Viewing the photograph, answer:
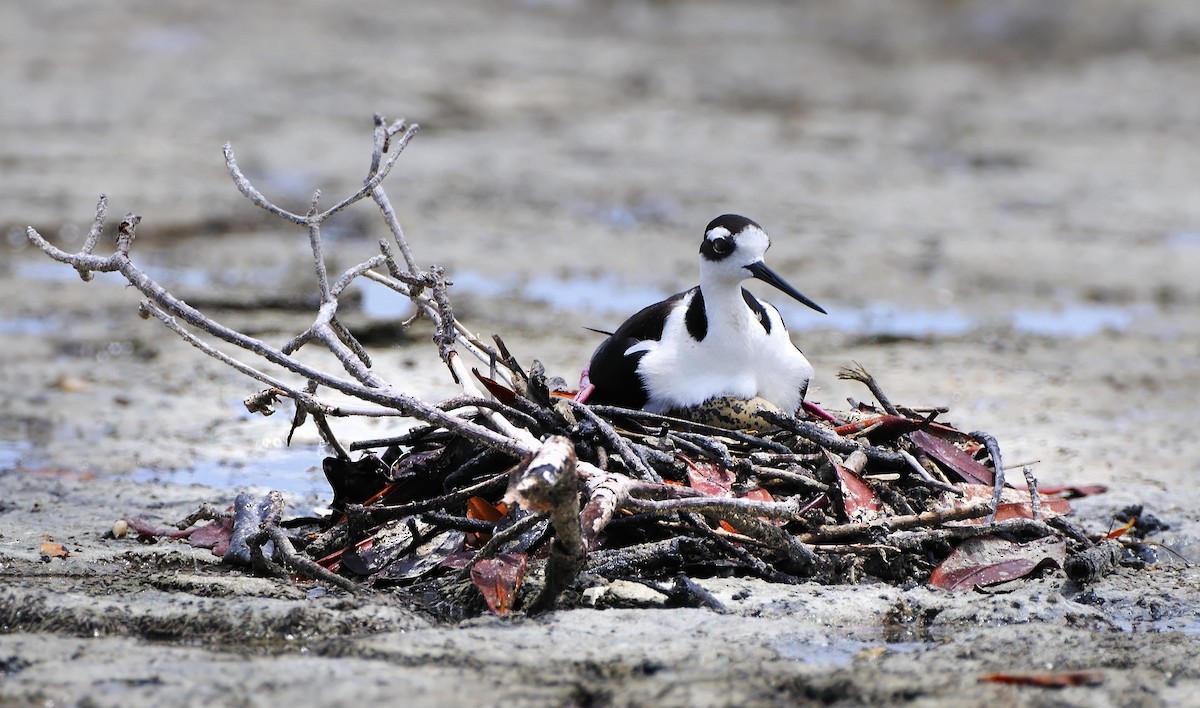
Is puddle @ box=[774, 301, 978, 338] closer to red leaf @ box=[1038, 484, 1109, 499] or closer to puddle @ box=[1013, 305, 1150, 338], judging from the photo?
puddle @ box=[1013, 305, 1150, 338]

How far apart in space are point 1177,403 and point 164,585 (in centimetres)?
592

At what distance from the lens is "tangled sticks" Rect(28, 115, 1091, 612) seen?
169 inches

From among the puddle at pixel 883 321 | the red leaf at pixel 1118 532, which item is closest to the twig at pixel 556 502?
the red leaf at pixel 1118 532

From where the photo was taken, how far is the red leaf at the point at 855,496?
475 centimetres

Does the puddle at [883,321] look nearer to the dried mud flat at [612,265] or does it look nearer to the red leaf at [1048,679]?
the dried mud flat at [612,265]

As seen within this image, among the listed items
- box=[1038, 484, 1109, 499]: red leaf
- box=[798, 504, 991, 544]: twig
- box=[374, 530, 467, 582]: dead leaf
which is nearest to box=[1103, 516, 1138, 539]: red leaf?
box=[1038, 484, 1109, 499]: red leaf

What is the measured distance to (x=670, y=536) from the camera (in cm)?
A: 472

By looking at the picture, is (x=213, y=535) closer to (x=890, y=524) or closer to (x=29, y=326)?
(x=890, y=524)

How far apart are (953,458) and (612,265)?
5827 millimetres

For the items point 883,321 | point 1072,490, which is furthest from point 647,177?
point 1072,490

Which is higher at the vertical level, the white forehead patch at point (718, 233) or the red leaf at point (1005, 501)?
the white forehead patch at point (718, 233)

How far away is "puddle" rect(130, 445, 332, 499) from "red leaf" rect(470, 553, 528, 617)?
1.78 metres

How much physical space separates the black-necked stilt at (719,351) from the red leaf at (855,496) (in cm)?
46

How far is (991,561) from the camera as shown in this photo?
475 cm
